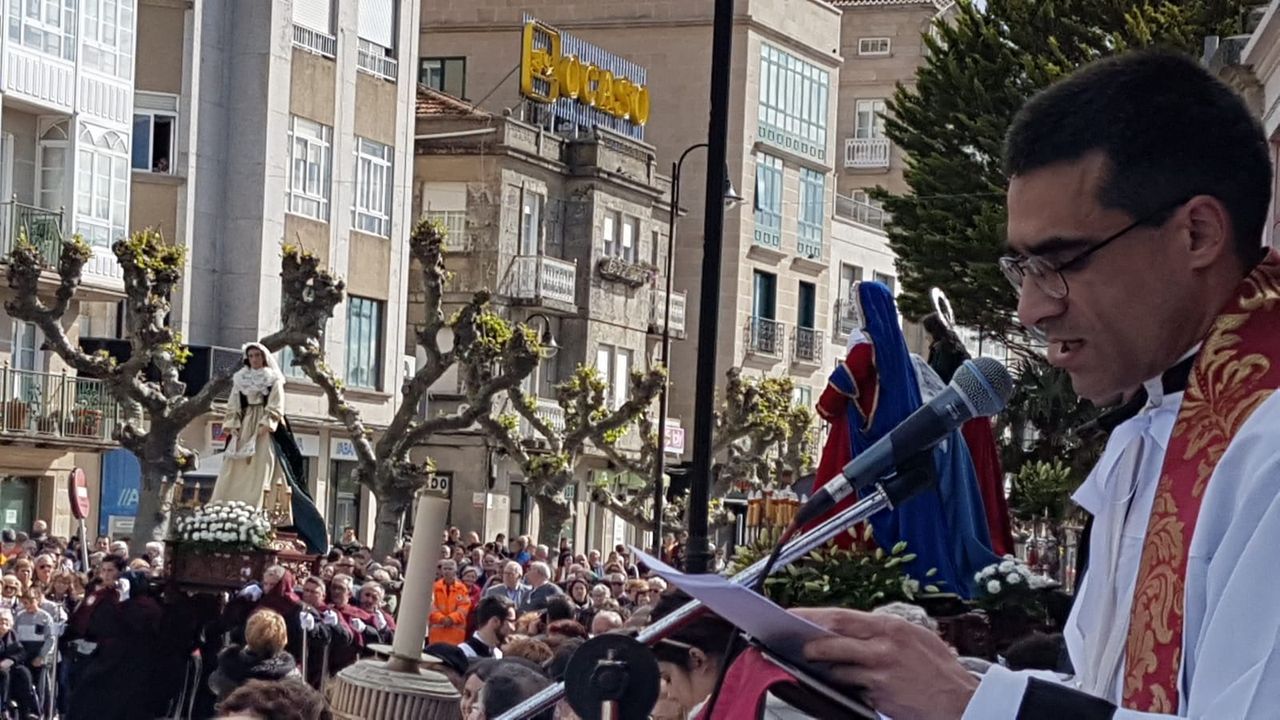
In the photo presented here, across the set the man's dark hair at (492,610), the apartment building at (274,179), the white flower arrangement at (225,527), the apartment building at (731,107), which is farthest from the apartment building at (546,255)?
the man's dark hair at (492,610)

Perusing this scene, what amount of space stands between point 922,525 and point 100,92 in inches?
1256

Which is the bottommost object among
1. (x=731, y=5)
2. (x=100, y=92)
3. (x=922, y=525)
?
(x=922, y=525)

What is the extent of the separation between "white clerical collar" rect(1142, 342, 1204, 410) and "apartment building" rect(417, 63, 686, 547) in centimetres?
4409

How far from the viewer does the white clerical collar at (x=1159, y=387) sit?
2.79 m

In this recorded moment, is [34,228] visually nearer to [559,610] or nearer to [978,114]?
[978,114]

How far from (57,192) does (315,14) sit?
299 inches

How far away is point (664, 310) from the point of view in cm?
5616

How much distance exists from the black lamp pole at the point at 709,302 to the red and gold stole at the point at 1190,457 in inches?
203

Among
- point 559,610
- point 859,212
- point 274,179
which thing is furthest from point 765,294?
point 559,610

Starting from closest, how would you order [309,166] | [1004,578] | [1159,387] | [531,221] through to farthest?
[1159,387] → [1004,578] → [309,166] → [531,221]

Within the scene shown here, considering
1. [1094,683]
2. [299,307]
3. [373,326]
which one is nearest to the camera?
[1094,683]

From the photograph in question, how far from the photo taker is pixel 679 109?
5869 cm

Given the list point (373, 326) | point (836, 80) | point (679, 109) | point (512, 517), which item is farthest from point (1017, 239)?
point (836, 80)

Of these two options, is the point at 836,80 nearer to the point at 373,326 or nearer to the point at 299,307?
the point at 373,326
